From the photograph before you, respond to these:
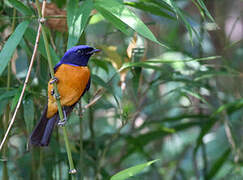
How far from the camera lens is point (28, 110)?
7.96 ft

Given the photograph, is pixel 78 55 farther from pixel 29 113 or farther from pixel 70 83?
pixel 29 113

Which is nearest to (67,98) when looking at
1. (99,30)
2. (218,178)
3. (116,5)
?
(116,5)

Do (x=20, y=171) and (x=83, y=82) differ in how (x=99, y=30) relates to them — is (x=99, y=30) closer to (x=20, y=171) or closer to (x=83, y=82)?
(x=20, y=171)

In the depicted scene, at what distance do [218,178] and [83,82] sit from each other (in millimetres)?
2689

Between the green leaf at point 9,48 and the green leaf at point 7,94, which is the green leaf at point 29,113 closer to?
the green leaf at point 7,94

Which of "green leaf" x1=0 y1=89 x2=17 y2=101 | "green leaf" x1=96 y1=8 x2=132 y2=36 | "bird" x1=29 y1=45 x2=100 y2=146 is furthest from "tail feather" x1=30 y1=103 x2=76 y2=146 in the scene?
"green leaf" x1=96 y1=8 x2=132 y2=36

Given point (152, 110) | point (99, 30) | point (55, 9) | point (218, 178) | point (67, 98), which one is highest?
point (55, 9)

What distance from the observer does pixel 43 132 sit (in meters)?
2.46

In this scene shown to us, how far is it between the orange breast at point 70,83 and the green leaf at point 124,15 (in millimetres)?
544

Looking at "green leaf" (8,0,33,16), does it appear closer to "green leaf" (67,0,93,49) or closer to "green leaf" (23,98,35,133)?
"green leaf" (67,0,93,49)

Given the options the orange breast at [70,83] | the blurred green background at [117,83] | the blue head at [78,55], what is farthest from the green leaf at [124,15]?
the orange breast at [70,83]

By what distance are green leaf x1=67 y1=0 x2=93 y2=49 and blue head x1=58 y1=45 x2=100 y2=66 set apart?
0.89 feet

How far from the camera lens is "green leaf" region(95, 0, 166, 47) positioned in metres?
1.96

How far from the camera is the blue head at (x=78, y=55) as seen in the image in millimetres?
2508
